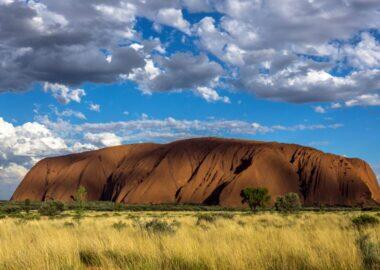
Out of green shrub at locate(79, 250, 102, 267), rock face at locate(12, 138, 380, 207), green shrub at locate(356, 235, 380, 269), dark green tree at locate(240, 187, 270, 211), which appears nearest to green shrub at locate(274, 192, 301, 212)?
dark green tree at locate(240, 187, 270, 211)

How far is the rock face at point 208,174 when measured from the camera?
11575 cm

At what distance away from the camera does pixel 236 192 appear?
10956 cm

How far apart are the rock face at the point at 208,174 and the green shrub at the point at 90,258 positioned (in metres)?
99.0

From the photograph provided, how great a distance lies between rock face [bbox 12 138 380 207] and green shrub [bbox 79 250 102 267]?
99021mm

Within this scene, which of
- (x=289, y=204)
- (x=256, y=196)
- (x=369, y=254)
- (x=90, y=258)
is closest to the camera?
(x=369, y=254)

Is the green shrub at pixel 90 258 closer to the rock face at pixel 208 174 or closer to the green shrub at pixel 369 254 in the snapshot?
the green shrub at pixel 369 254

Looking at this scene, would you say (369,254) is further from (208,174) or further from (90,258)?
(208,174)

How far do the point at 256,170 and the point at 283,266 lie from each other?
4331 inches

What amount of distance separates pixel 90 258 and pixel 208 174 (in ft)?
388

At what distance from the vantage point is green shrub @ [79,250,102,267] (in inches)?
340

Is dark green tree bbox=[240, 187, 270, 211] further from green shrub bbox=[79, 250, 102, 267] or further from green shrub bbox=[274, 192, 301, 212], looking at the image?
green shrub bbox=[79, 250, 102, 267]

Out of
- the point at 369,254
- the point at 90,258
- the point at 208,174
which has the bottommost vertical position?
the point at 90,258

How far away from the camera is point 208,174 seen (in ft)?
416

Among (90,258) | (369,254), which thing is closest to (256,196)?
(90,258)
